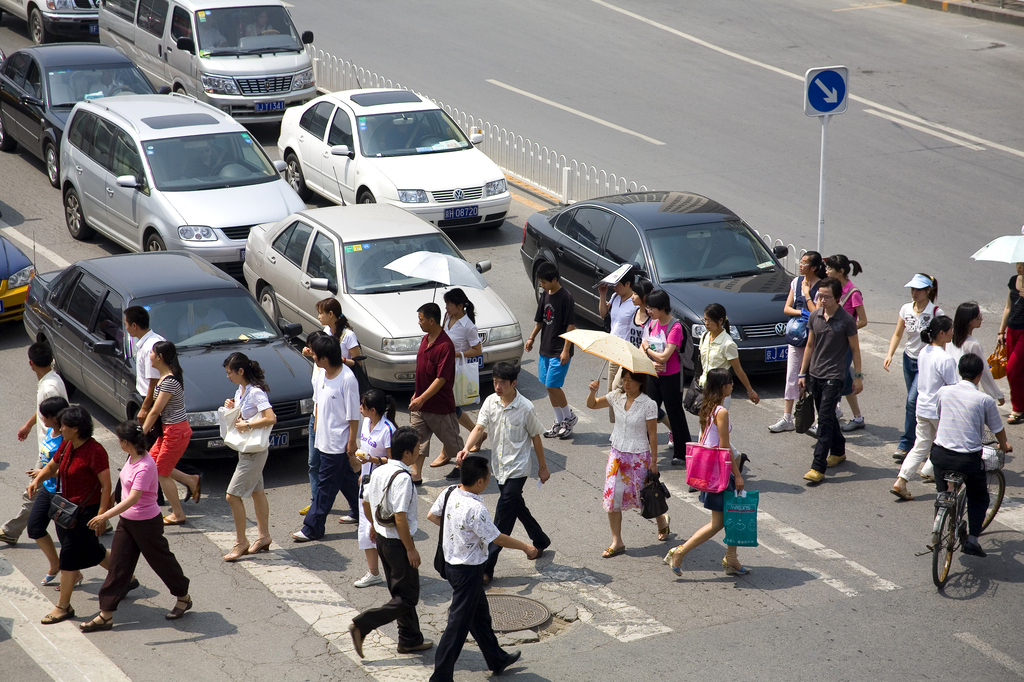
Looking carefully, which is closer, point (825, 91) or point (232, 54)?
point (825, 91)

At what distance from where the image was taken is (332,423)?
9.04 m

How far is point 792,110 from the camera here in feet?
73.7

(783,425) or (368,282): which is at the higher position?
(368,282)

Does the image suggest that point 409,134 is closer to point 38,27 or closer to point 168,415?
point 168,415

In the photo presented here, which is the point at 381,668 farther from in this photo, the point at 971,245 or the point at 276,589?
the point at 971,245

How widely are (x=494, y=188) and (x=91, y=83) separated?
7.24m

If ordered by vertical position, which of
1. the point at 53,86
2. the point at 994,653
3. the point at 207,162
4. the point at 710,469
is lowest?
the point at 994,653

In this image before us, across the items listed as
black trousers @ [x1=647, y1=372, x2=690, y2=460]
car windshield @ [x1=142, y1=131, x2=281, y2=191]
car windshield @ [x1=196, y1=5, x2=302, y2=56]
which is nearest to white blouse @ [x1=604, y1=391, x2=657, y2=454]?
black trousers @ [x1=647, y1=372, x2=690, y2=460]

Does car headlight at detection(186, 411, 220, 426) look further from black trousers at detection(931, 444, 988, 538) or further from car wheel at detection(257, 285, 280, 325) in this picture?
black trousers at detection(931, 444, 988, 538)

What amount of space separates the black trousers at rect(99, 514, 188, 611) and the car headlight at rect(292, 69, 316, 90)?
13.9 meters

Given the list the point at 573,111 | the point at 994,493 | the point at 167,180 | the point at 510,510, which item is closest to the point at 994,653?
the point at 994,493

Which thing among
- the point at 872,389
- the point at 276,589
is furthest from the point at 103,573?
Result: the point at 872,389

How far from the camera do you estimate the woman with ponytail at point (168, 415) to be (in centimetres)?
905

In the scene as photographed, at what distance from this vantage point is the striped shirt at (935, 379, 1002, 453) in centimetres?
858
